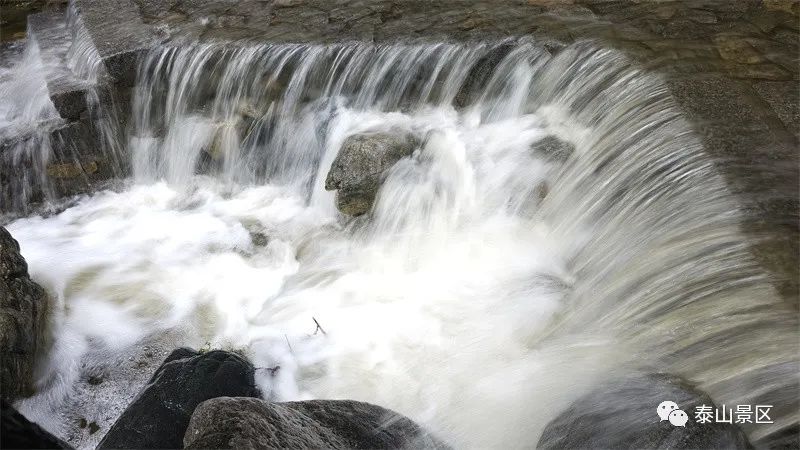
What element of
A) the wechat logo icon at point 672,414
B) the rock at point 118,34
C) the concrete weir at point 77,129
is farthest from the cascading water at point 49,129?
the wechat logo icon at point 672,414

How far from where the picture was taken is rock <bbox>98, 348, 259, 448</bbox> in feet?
13.2

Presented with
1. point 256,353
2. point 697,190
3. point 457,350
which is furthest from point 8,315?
point 697,190

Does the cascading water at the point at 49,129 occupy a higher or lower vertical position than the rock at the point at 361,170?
lower

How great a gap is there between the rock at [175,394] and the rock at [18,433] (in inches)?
60.5

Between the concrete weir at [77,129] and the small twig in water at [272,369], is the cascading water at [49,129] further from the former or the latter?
the small twig in water at [272,369]

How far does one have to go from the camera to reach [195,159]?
7203mm

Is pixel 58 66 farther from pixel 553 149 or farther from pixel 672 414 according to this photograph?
pixel 672 414

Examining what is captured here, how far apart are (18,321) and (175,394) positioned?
1.73 meters

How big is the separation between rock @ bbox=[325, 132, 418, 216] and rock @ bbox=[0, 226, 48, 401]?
2.61 meters

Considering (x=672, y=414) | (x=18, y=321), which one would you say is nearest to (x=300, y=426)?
(x=672, y=414)

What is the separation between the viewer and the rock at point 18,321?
4.86 m

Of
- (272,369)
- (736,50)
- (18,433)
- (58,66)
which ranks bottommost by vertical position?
(272,369)

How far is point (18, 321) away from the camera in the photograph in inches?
199

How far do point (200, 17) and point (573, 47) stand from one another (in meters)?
4.43
